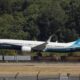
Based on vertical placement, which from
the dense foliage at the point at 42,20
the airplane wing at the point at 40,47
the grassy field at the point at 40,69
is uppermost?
the dense foliage at the point at 42,20

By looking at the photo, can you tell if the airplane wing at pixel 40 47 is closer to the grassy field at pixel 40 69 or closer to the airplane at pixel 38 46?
the airplane at pixel 38 46

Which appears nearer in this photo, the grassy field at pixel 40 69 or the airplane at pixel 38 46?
the grassy field at pixel 40 69

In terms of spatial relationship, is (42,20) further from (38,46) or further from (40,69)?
(40,69)

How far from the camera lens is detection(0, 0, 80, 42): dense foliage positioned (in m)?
144

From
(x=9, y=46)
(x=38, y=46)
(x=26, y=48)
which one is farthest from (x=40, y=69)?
(x=38, y=46)

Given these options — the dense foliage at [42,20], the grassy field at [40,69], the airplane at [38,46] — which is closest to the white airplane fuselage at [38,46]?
the airplane at [38,46]

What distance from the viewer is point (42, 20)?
151m

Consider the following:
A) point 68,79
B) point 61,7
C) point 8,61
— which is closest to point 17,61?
point 8,61

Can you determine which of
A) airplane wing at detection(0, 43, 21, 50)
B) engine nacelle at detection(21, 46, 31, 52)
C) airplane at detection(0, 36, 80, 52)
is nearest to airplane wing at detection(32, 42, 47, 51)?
airplane at detection(0, 36, 80, 52)

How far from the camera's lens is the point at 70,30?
148125 millimetres

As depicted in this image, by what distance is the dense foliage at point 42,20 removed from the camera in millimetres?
143750

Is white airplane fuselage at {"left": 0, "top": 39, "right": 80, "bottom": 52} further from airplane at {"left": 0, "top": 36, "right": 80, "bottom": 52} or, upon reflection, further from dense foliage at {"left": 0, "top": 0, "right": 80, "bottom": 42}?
dense foliage at {"left": 0, "top": 0, "right": 80, "bottom": 42}

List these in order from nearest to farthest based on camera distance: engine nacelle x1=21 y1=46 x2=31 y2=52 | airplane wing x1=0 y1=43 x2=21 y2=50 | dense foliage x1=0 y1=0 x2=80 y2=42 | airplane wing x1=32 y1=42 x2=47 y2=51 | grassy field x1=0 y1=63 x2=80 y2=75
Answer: grassy field x1=0 y1=63 x2=80 y2=75
engine nacelle x1=21 y1=46 x2=31 y2=52
airplane wing x1=0 y1=43 x2=21 y2=50
airplane wing x1=32 y1=42 x2=47 y2=51
dense foliage x1=0 y1=0 x2=80 y2=42

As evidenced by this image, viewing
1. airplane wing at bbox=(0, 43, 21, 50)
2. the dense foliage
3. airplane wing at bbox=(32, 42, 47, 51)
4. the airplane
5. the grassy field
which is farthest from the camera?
the dense foliage
